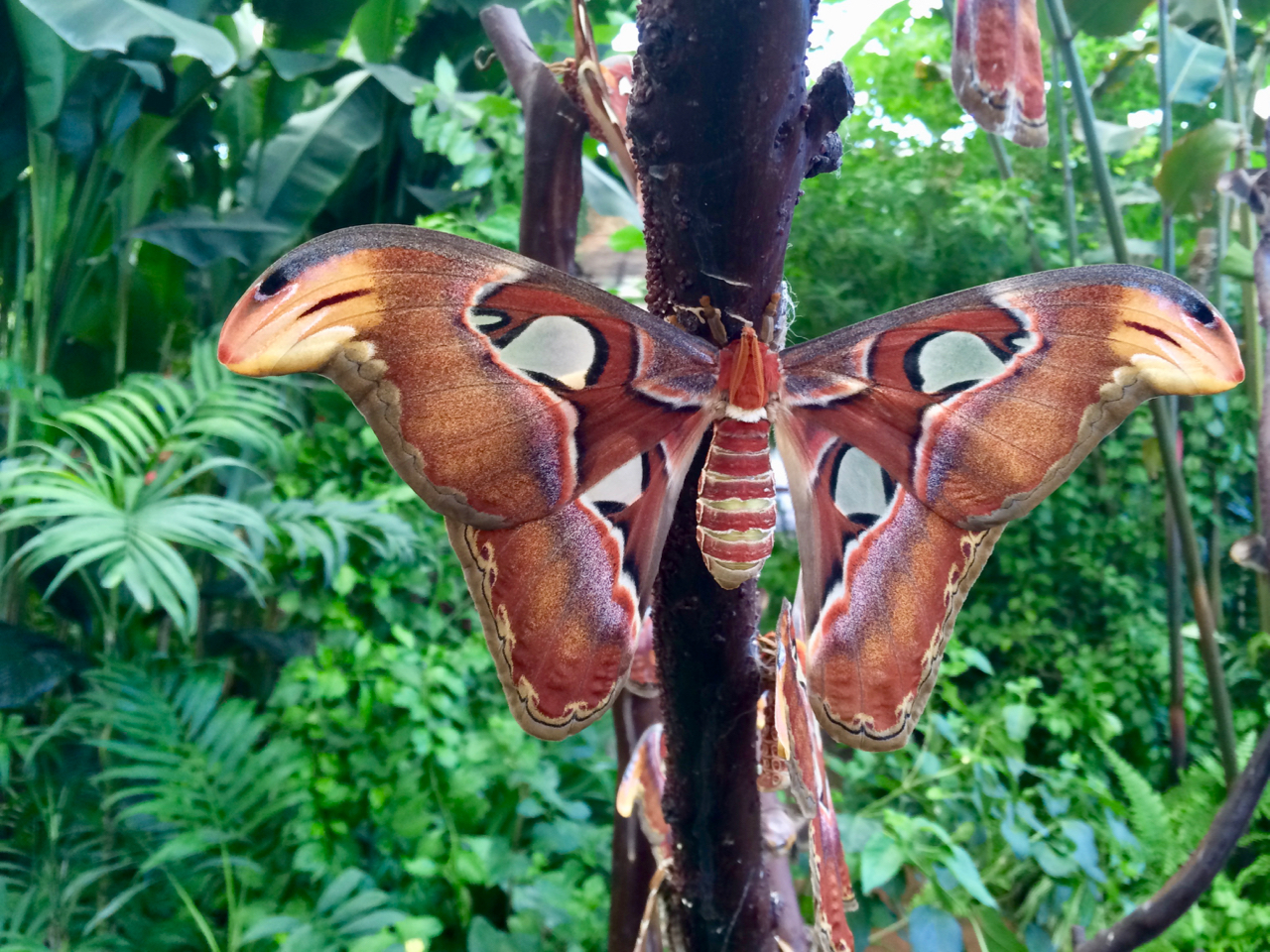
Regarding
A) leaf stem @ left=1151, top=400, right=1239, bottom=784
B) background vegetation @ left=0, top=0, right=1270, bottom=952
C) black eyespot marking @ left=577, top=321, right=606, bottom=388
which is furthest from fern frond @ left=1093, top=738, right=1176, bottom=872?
black eyespot marking @ left=577, top=321, right=606, bottom=388

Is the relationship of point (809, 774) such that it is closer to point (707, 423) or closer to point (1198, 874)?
point (707, 423)

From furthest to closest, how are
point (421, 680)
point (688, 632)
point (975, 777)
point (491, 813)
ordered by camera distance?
point (491, 813), point (421, 680), point (975, 777), point (688, 632)

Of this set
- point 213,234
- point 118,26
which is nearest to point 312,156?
point 213,234

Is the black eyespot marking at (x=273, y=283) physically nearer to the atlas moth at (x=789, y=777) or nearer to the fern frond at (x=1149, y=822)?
the atlas moth at (x=789, y=777)

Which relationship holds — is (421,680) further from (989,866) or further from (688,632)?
(989,866)

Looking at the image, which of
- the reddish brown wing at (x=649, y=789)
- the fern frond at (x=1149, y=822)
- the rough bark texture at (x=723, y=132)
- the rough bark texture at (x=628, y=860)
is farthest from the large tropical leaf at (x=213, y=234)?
the fern frond at (x=1149, y=822)

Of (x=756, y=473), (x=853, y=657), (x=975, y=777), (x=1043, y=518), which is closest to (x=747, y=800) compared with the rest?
(x=853, y=657)
